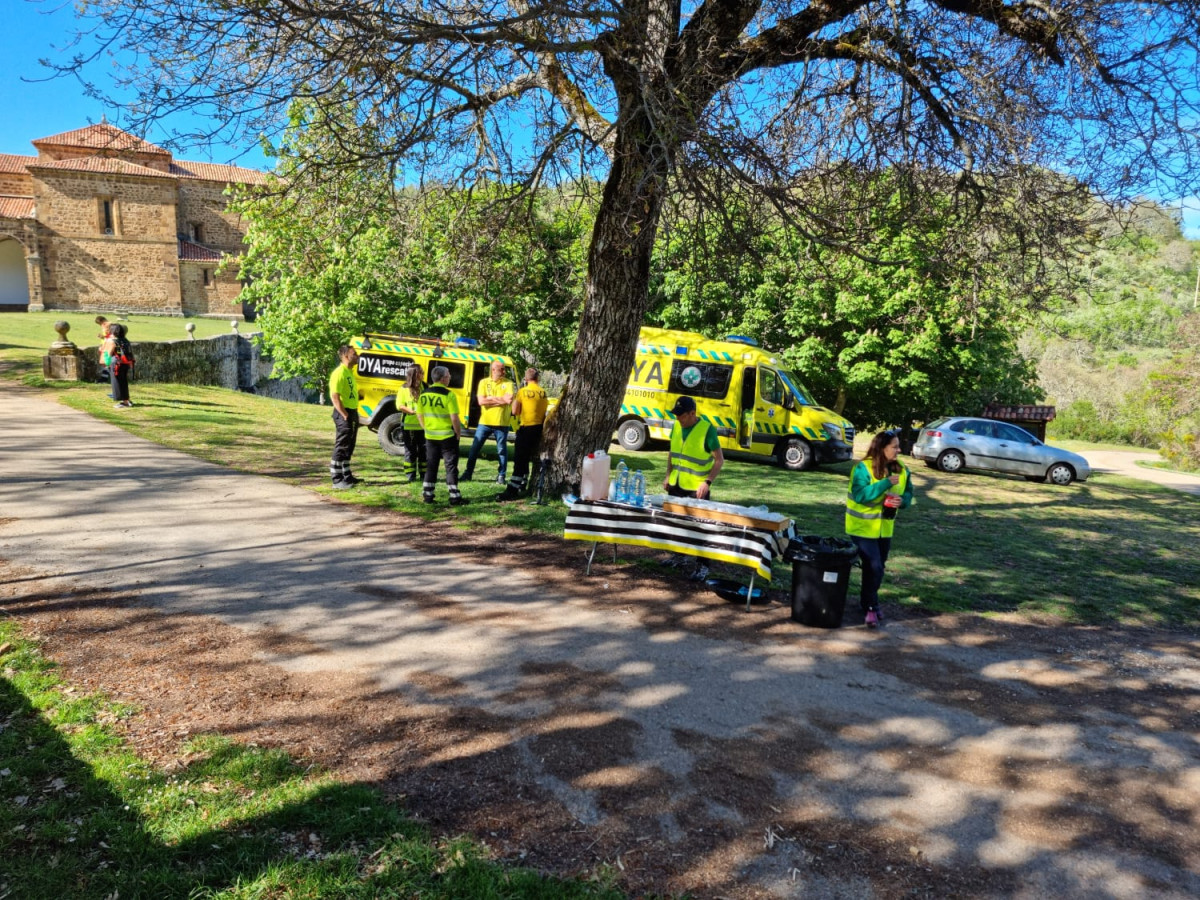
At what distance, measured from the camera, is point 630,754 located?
14.5 feet

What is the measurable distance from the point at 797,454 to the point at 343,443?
440 inches

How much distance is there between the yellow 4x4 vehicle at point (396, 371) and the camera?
14.1m

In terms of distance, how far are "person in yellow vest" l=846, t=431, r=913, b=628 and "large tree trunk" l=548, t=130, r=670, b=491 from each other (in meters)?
3.55

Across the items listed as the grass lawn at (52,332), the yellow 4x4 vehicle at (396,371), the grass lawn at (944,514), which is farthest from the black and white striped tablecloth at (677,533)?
the grass lawn at (52,332)

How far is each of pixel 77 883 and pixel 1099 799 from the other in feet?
16.5

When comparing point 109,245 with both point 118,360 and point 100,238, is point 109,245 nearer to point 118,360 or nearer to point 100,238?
point 100,238

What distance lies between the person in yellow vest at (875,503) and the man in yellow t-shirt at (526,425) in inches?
195

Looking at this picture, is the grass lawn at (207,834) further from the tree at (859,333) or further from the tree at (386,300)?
the tree at (859,333)

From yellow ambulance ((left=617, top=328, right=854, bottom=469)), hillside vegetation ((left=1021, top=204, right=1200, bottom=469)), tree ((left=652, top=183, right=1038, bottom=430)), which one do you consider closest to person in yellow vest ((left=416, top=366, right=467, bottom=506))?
hillside vegetation ((left=1021, top=204, right=1200, bottom=469))

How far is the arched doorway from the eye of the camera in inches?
1922

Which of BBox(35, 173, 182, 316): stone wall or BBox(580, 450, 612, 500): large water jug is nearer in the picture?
BBox(580, 450, 612, 500): large water jug

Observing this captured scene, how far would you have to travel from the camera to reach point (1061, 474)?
65.6ft

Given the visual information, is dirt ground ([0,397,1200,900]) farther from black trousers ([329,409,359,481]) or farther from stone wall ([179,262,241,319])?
stone wall ([179,262,241,319])

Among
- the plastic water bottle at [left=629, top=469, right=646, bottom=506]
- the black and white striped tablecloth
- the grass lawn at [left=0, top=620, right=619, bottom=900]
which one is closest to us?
the grass lawn at [left=0, top=620, right=619, bottom=900]
